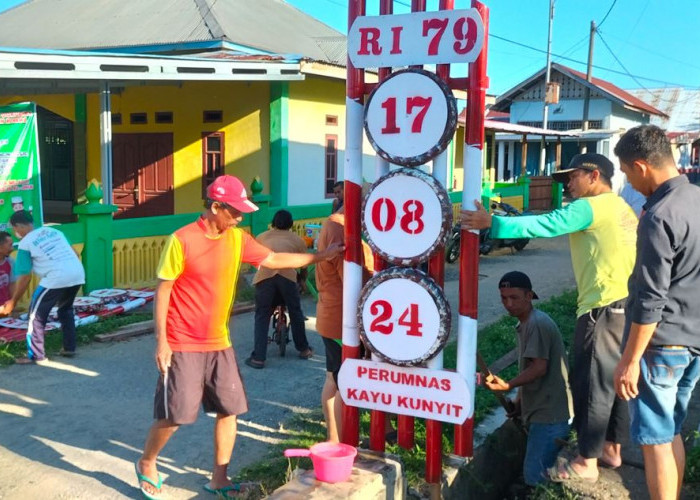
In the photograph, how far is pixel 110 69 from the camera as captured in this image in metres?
8.77

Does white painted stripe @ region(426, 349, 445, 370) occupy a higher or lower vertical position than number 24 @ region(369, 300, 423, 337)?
lower

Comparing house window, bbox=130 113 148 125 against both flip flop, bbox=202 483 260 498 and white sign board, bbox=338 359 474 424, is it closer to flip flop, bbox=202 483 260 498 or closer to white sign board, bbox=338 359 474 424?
flip flop, bbox=202 483 260 498

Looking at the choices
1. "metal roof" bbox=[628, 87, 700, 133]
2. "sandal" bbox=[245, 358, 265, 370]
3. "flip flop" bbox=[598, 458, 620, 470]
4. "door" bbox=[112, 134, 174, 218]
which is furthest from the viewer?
"metal roof" bbox=[628, 87, 700, 133]

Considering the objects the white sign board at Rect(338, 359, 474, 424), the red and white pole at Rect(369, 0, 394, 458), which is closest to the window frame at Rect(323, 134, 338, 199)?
the red and white pole at Rect(369, 0, 394, 458)

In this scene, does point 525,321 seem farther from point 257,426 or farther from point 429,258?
point 257,426

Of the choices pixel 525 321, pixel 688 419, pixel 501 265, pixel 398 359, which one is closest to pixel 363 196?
pixel 398 359

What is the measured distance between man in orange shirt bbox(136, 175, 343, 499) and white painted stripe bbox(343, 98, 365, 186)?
0.45 m

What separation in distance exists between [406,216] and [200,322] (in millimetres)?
1355

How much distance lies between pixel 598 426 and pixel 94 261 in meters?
6.85

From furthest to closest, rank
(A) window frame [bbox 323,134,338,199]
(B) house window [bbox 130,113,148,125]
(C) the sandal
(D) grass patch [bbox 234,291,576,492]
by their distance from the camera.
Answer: (A) window frame [bbox 323,134,338,199] < (B) house window [bbox 130,113,148,125] < (C) the sandal < (D) grass patch [bbox 234,291,576,492]

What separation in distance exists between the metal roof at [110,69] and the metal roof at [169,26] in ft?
7.29

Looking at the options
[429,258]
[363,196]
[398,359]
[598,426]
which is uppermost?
[363,196]

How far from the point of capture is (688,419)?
554 cm

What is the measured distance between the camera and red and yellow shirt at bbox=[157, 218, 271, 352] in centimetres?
398
